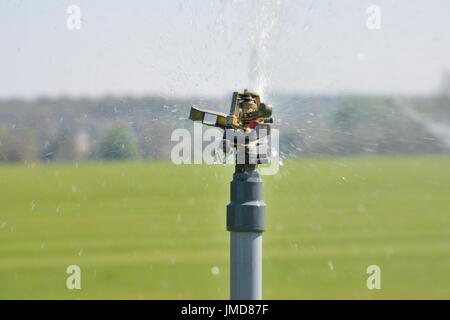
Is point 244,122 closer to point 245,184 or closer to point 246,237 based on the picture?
point 245,184

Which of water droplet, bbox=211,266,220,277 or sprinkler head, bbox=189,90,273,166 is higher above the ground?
sprinkler head, bbox=189,90,273,166

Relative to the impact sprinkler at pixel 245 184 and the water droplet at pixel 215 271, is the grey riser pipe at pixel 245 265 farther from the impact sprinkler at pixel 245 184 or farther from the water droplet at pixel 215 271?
the water droplet at pixel 215 271

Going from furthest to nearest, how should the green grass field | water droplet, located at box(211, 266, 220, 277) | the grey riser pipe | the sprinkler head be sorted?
water droplet, located at box(211, 266, 220, 277) < the green grass field < the sprinkler head < the grey riser pipe

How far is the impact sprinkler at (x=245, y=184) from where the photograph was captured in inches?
81.0

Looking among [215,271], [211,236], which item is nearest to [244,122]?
[215,271]

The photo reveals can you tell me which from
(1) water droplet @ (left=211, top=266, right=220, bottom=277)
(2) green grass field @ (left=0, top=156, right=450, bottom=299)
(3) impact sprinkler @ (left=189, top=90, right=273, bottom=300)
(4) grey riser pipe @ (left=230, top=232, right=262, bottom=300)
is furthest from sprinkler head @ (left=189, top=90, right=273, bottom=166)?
(1) water droplet @ (left=211, top=266, right=220, bottom=277)

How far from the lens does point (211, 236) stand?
9.36 m

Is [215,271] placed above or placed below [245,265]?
below

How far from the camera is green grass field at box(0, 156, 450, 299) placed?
235 inches

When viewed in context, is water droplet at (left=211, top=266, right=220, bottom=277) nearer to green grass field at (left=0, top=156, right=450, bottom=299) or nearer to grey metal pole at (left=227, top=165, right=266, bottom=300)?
green grass field at (left=0, top=156, right=450, bottom=299)

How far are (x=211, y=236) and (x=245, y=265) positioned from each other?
288 inches

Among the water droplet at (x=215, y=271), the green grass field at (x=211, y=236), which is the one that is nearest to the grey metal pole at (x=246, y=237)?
the green grass field at (x=211, y=236)
